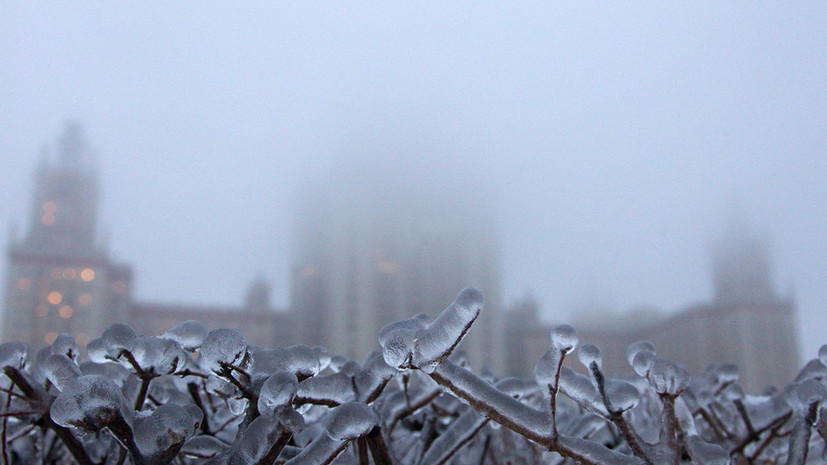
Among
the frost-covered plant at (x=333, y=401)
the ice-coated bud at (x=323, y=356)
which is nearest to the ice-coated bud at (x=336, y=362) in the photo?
the frost-covered plant at (x=333, y=401)

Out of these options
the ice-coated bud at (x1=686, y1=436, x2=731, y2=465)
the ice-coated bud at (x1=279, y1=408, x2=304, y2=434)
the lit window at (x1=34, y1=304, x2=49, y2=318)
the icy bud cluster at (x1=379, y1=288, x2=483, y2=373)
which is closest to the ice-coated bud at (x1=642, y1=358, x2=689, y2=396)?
the ice-coated bud at (x1=686, y1=436, x2=731, y2=465)

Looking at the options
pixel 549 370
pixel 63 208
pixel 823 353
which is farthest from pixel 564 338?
pixel 63 208

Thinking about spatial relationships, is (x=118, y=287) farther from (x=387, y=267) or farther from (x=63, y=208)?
(x=387, y=267)

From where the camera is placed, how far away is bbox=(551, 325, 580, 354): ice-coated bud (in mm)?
682

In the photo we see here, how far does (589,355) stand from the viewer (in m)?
0.80

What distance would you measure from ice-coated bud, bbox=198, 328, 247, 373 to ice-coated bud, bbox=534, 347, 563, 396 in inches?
13.8

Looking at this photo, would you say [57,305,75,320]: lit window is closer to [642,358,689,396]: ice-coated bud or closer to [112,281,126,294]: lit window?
[112,281,126,294]: lit window

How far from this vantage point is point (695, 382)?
4.29 feet

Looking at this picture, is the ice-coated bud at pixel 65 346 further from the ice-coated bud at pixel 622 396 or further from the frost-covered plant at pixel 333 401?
Result: the ice-coated bud at pixel 622 396

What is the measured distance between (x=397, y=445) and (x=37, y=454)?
69 centimetres

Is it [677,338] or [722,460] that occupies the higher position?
[722,460]

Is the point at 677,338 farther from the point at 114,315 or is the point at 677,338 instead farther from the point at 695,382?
the point at 695,382

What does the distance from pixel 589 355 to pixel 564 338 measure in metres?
0.14

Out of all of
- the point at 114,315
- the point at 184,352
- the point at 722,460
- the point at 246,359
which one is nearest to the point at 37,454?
the point at 184,352
